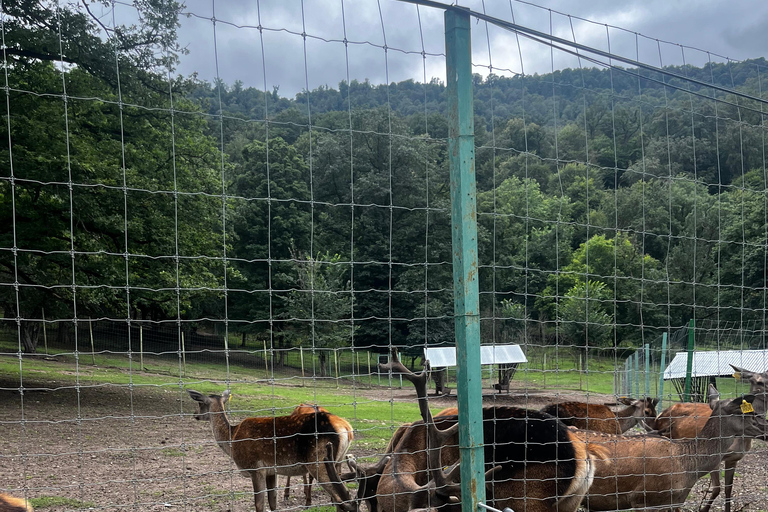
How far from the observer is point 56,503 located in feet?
21.8

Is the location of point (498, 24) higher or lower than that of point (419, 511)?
higher

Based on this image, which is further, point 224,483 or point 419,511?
point 224,483

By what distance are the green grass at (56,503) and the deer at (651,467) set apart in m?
4.80

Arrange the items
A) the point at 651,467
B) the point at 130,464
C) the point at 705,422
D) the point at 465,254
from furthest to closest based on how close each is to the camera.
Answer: the point at 130,464 < the point at 705,422 < the point at 651,467 < the point at 465,254

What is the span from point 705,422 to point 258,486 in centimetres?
468

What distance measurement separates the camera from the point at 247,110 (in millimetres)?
6129

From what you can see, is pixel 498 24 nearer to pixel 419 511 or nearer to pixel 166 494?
pixel 419 511

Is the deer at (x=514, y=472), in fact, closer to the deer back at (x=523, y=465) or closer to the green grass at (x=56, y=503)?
the deer back at (x=523, y=465)

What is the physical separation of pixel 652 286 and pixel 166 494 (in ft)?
44.1

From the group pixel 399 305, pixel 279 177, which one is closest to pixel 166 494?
pixel 279 177

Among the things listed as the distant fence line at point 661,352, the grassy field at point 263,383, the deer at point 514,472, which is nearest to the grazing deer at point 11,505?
the deer at point 514,472

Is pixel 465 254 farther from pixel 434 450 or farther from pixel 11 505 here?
pixel 11 505

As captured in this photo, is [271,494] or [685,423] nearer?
[271,494]

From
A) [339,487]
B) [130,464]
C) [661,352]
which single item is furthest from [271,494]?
[661,352]
